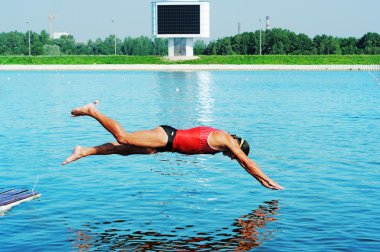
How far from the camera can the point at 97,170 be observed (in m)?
27.8

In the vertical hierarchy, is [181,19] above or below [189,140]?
above

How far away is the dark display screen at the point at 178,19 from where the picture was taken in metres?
166

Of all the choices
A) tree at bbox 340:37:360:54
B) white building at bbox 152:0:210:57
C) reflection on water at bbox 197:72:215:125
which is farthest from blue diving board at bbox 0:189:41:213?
tree at bbox 340:37:360:54

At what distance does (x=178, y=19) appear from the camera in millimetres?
169375

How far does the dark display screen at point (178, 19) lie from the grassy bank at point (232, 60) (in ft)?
26.8

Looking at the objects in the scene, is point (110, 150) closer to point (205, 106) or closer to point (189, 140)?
point (189, 140)

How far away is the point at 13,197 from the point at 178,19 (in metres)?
151

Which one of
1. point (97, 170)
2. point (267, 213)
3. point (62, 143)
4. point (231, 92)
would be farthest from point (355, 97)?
point (267, 213)

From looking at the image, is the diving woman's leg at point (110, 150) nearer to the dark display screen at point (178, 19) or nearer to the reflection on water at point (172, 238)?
the reflection on water at point (172, 238)

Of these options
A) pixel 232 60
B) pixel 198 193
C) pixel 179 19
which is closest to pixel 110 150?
pixel 198 193

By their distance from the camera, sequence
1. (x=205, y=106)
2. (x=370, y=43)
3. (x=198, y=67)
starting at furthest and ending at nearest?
(x=370, y=43)
(x=198, y=67)
(x=205, y=106)

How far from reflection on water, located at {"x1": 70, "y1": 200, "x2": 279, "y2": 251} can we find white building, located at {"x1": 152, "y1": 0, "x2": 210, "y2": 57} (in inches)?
5864

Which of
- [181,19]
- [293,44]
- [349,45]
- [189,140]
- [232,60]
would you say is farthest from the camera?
[349,45]

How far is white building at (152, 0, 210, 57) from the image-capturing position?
6545 inches
